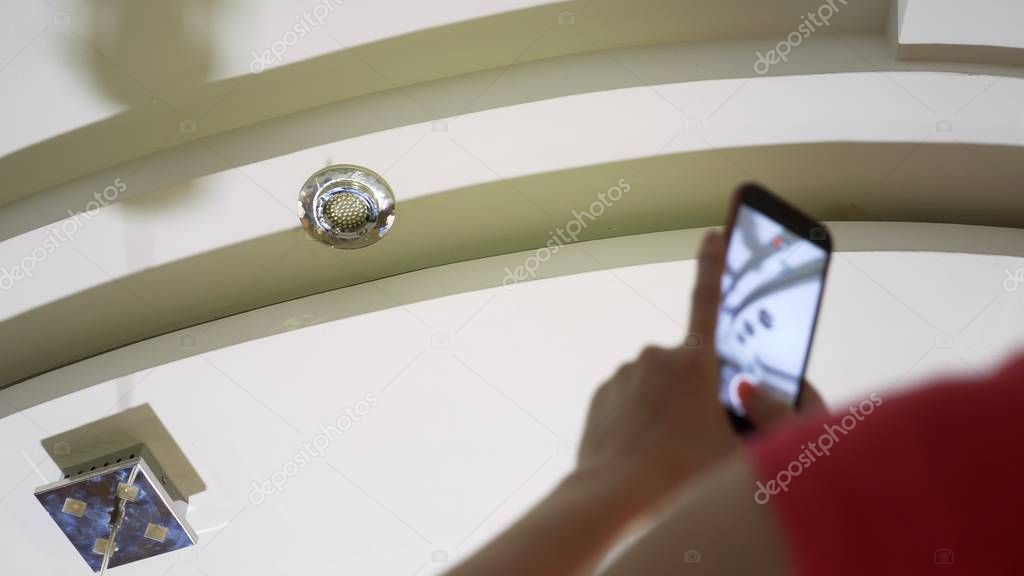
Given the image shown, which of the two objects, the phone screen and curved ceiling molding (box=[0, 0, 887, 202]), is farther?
curved ceiling molding (box=[0, 0, 887, 202])

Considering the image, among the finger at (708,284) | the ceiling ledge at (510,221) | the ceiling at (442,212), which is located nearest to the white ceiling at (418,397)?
the ceiling at (442,212)

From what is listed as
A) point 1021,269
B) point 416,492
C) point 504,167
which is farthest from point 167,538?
point 1021,269

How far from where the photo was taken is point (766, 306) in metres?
1.54

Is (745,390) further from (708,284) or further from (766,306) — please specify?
(708,284)

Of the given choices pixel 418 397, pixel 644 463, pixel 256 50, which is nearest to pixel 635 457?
pixel 644 463

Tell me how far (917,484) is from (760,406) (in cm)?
33

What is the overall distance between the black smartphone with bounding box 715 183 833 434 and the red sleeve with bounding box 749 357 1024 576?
0.13 metres


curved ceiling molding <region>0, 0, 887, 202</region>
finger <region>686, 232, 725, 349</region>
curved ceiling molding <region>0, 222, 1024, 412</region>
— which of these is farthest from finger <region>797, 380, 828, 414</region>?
curved ceiling molding <region>0, 0, 887, 202</region>

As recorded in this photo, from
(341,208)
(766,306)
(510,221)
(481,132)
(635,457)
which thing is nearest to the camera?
(635,457)

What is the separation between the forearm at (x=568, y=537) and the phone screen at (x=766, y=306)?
29cm

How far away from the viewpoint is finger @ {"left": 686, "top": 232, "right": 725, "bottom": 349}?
3.93 feet

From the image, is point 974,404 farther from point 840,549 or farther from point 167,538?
point 167,538

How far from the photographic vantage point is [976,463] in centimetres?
107

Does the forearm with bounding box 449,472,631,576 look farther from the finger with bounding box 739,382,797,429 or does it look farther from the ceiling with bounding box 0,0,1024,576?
the ceiling with bounding box 0,0,1024,576
